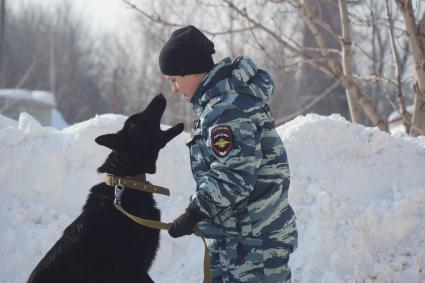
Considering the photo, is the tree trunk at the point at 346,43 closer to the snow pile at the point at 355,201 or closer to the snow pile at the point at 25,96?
the snow pile at the point at 355,201

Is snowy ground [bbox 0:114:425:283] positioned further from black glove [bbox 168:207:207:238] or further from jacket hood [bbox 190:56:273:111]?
jacket hood [bbox 190:56:273:111]

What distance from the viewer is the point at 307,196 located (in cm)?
548

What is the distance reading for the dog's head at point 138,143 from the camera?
3549mm

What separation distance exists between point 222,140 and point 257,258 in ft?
2.00

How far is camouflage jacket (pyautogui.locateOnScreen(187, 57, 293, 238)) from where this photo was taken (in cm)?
281

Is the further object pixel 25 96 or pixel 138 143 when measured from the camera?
pixel 25 96

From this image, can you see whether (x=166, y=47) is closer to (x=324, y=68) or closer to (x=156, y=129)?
(x=156, y=129)

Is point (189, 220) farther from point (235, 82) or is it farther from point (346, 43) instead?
point (346, 43)

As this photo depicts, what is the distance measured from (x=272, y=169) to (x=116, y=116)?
3.67 m

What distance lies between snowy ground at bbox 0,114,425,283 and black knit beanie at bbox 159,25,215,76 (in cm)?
243

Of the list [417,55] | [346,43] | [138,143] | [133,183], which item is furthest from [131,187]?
[346,43]

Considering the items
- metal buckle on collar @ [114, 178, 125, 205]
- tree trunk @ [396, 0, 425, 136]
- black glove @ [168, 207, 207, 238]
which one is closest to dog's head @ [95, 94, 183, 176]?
metal buckle on collar @ [114, 178, 125, 205]

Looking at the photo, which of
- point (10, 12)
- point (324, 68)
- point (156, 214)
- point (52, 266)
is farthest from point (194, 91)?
point (10, 12)

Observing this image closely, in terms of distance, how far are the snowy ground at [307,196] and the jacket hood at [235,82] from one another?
231 centimetres
